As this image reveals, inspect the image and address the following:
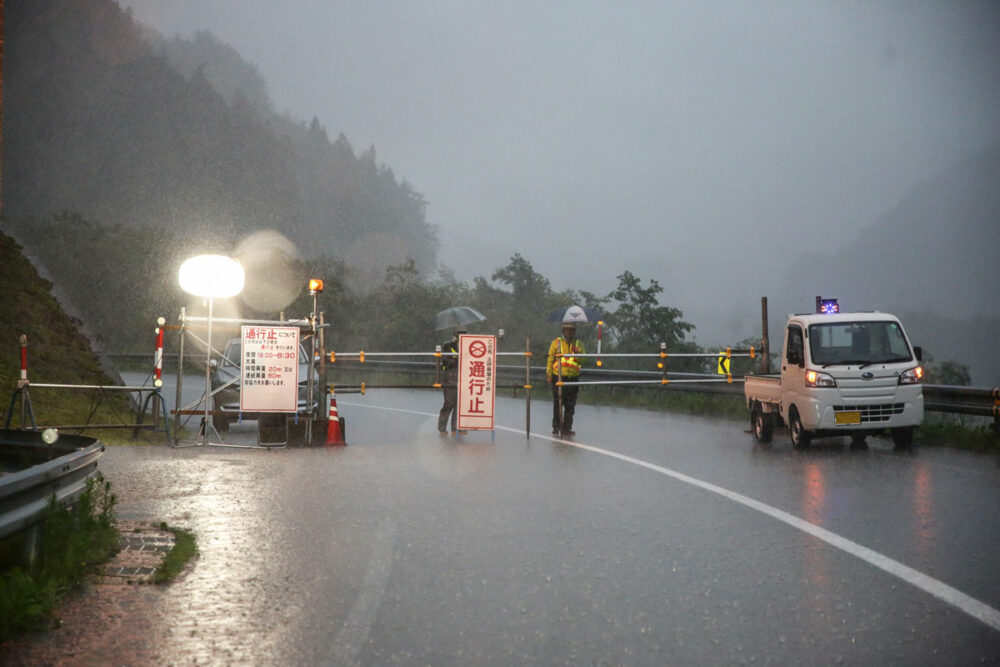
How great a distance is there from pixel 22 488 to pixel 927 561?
5.49 meters

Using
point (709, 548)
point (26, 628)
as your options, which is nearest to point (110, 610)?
point (26, 628)

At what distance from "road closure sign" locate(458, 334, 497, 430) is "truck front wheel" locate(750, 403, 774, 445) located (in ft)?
13.6

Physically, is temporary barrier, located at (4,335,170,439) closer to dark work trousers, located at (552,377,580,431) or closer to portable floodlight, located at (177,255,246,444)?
portable floodlight, located at (177,255,246,444)

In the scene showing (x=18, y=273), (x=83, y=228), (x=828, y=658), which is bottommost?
(x=828, y=658)

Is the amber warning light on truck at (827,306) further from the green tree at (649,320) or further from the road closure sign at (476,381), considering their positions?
the green tree at (649,320)

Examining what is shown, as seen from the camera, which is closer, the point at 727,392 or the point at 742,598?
the point at 742,598

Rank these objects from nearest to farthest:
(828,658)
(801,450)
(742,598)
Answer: (828,658) < (742,598) < (801,450)

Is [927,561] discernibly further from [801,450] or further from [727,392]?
[727,392]

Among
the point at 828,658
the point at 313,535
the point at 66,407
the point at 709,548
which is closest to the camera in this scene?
the point at 828,658

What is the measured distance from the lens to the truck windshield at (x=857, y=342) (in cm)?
1319

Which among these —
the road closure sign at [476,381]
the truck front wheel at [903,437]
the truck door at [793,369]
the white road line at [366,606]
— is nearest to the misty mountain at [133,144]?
the road closure sign at [476,381]

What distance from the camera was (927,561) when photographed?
20.6 ft

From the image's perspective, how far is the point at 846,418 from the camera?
12602 mm

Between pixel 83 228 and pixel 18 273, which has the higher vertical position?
pixel 83 228
